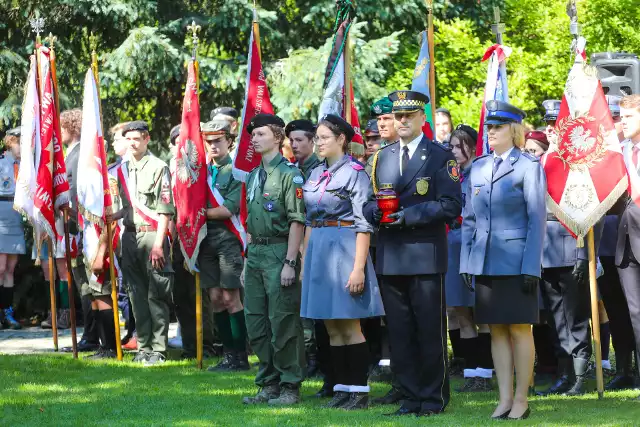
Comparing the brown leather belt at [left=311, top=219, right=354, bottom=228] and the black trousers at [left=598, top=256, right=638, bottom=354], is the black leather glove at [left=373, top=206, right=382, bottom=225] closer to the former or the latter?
the brown leather belt at [left=311, top=219, right=354, bottom=228]

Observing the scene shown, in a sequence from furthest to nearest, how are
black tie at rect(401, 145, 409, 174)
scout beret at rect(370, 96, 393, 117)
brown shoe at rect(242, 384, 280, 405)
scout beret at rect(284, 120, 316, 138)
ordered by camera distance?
1. scout beret at rect(284, 120, 316, 138)
2. scout beret at rect(370, 96, 393, 117)
3. brown shoe at rect(242, 384, 280, 405)
4. black tie at rect(401, 145, 409, 174)

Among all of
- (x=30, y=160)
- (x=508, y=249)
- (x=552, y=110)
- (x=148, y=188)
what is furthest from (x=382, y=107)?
(x=30, y=160)

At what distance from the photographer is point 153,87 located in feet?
61.1

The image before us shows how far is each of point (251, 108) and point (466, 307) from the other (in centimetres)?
271

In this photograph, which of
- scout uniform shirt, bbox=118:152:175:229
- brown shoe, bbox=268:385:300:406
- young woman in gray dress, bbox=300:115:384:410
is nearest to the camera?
young woman in gray dress, bbox=300:115:384:410

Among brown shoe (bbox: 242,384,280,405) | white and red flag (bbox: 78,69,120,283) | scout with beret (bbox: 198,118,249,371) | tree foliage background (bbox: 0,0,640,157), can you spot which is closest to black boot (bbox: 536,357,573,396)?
brown shoe (bbox: 242,384,280,405)

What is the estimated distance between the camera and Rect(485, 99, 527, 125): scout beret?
25.7 ft

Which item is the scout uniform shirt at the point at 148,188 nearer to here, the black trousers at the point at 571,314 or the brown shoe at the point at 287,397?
the brown shoe at the point at 287,397

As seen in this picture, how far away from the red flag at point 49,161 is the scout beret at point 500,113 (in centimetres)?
532

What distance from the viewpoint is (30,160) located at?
11.7m

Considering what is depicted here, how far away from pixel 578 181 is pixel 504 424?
227 centimetres

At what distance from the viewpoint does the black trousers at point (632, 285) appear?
859 centimetres

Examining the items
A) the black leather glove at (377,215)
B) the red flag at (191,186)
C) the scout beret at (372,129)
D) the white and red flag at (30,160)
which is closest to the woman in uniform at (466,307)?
the scout beret at (372,129)

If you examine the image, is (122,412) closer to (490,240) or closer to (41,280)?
(490,240)
